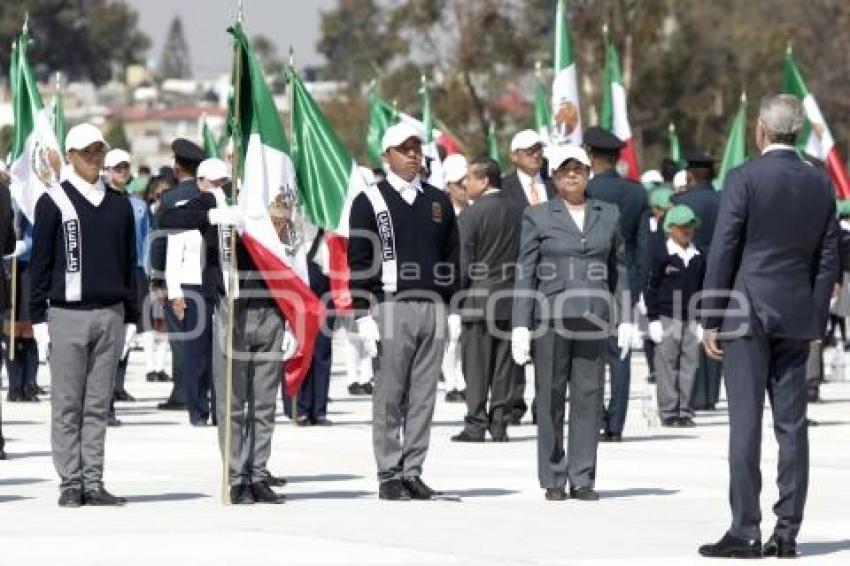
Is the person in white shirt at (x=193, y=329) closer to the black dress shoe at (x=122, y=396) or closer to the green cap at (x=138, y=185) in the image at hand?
the black dress shoe at (x=122, y=396)

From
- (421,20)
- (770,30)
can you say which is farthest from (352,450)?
(770,30)

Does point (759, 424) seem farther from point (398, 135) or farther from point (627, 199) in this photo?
point (627, 199)

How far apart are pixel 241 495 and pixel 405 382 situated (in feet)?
4.02

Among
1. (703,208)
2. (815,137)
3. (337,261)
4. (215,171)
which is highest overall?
(815,137)

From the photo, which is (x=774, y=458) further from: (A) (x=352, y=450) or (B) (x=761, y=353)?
(B) (x=761, y=353)

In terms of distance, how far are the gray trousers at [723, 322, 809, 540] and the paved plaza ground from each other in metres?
0.29

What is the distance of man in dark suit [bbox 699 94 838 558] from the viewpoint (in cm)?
1264

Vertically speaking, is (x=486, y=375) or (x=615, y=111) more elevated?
(x=615, y=111)

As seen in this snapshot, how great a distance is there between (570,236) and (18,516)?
3.64m

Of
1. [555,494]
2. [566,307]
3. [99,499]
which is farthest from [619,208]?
[99,499]

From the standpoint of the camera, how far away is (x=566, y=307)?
1546cm

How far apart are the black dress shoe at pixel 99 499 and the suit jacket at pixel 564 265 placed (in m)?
2.62

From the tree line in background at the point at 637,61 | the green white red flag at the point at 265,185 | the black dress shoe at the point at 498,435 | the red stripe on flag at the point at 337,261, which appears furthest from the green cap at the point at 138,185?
the tree line in background at the point at 637,61

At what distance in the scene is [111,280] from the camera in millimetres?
14719
